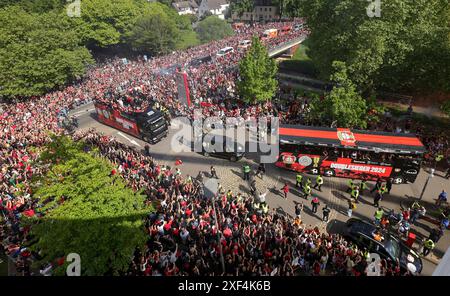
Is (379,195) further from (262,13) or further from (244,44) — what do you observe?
(262,13)

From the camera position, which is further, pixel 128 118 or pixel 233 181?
pixel 128 118

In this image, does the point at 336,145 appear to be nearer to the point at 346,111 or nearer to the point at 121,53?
the point at 346,111

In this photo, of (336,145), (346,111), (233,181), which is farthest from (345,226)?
(346,111)

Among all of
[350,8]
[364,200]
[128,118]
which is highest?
[350,8]

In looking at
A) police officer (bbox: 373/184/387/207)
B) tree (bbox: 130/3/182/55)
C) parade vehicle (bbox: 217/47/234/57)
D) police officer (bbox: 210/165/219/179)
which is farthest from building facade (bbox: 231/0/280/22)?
police officer (bbox: 373/184/387/207)

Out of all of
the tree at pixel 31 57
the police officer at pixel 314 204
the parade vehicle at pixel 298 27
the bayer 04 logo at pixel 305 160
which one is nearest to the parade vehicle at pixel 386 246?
the police officer at pixel 314 204

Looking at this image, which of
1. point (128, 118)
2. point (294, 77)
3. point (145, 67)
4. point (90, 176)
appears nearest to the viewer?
point (90, 176)

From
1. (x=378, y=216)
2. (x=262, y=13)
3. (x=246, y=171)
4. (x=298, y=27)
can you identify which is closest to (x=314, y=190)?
(x=378, y=216)

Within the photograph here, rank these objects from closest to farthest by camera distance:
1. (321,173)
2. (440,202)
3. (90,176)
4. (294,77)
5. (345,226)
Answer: (90,176) → (345,226) → (440,202) → (321,173) → (294,77)
